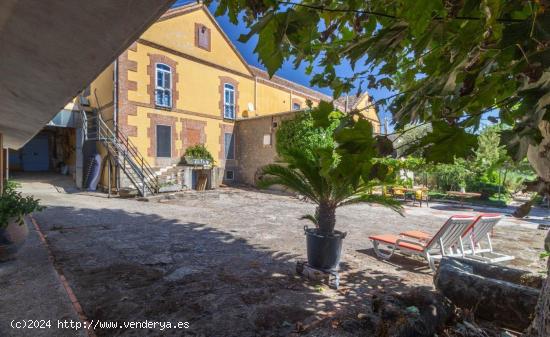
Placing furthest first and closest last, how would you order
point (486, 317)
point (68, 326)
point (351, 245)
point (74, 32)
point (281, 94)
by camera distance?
point (281, 94) → point (351, 245) → point (486, 317) → point (68, 326) → point (74, 32)

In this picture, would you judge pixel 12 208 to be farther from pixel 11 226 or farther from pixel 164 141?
pixel 164 141

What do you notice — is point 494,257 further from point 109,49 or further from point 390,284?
point 109,49

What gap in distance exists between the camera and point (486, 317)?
315 centimetres

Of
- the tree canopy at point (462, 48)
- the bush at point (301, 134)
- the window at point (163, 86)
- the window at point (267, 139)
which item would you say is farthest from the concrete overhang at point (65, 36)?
the window at point (267, 139)

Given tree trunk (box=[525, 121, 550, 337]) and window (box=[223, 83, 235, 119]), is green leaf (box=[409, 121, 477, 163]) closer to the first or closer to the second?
tree trunk (box=[525, 121, 550, 337])

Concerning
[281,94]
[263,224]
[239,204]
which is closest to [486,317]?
[263,224]

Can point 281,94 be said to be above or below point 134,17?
above

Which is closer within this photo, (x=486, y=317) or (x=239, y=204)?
(x=486, y=317)

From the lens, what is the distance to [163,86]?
15.5m

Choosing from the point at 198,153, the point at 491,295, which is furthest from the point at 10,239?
the point at 198,153

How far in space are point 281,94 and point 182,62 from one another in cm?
919

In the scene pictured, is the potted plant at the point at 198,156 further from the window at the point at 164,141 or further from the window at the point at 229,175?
the window at the point at 229,175

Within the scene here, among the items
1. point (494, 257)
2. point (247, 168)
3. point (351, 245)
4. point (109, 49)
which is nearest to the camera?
point (109, 49)

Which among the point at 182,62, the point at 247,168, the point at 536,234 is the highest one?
the point at 182,62
